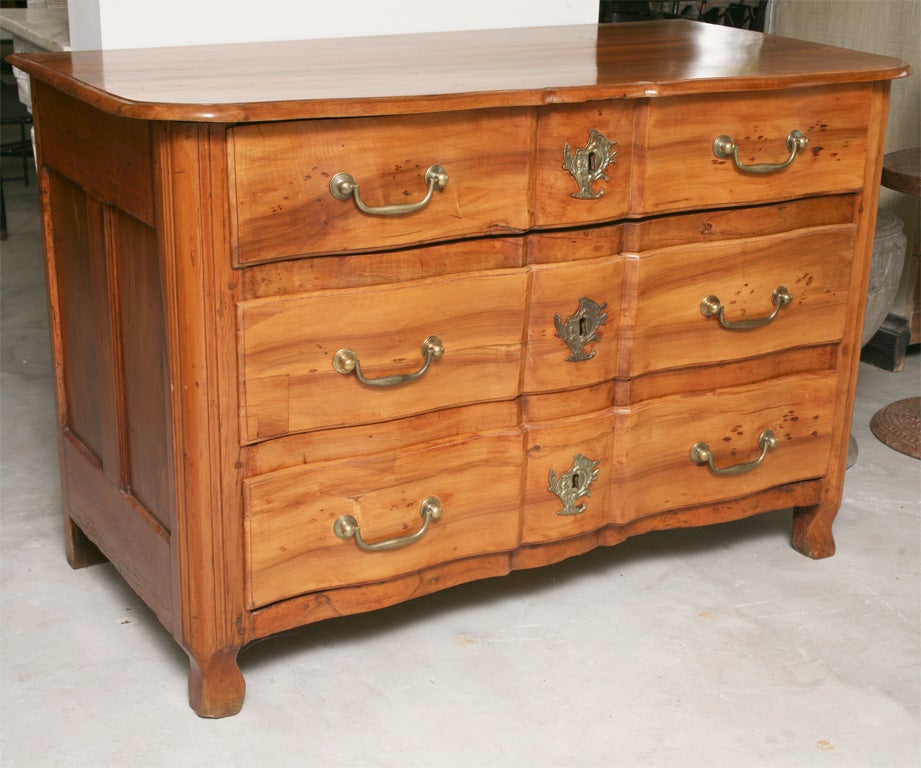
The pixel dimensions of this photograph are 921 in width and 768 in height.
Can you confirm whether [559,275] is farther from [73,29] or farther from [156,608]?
[73,29]

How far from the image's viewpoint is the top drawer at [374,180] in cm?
180

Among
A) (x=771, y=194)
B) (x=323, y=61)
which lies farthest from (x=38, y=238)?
(x=771, y=194)

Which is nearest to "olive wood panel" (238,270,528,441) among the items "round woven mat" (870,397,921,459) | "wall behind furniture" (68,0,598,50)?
"wall behind furniture" (68,0,598,50)

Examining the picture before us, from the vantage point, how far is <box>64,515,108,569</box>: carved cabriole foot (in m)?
2.47

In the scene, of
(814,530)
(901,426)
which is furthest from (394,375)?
(901,426)

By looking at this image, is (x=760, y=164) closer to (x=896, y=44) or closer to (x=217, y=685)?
(x=217, y=685)

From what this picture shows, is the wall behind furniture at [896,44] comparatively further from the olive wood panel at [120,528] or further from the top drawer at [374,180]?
the olive wood panel at [120,528]

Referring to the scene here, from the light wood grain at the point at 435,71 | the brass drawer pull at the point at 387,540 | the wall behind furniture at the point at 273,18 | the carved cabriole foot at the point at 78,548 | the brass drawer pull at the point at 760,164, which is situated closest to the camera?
the light wood grain at the point at 435,71

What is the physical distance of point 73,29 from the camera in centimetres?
242

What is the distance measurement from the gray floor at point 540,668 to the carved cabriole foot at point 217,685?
24 millimetres

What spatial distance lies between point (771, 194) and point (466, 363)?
0.63 metres

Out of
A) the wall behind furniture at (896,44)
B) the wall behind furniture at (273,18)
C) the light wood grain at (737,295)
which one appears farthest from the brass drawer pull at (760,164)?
the wall behind furniture at (896,44)

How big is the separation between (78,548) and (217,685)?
0.59 meters

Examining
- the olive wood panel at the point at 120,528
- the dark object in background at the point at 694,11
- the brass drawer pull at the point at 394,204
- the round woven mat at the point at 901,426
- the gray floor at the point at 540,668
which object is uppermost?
the dark object in background at the point at 694,11
